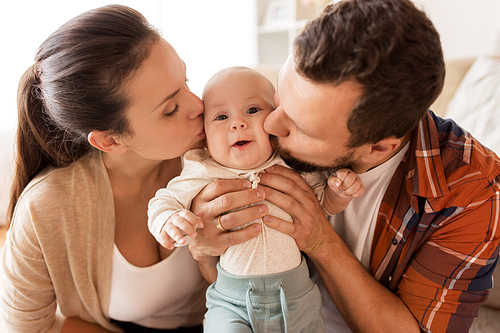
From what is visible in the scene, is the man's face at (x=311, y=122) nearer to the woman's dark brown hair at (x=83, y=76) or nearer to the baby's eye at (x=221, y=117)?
the baby's eye at (x=221, y=117)

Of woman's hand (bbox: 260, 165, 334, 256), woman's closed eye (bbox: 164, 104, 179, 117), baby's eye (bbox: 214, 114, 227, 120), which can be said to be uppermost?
woman's closed eye (bbox: 164, 104, 179, 117)

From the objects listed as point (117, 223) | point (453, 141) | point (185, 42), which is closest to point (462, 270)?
point (453, 141)

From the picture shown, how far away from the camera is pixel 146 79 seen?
3.49 feet

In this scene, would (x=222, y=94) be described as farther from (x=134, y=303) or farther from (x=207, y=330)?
(x=134, y=303)

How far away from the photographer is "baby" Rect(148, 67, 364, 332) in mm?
1047

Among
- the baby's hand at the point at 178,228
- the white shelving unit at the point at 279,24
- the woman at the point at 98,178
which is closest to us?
the baby's hand at the point at 178,228

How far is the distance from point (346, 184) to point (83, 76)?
2.75 feet

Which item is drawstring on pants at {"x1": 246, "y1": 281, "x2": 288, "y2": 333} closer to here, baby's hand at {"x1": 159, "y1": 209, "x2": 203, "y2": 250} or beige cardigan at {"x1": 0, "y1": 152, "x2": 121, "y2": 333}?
baby's hand at {"x1": 159, "y1": 209, "x2": 203, "y2": 250}

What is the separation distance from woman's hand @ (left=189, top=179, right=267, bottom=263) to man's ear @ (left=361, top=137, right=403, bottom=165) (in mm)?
341

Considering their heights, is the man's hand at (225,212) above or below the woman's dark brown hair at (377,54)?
below

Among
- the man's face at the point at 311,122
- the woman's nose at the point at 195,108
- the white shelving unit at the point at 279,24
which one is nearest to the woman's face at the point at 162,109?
the woman's nose at the point at 195,108

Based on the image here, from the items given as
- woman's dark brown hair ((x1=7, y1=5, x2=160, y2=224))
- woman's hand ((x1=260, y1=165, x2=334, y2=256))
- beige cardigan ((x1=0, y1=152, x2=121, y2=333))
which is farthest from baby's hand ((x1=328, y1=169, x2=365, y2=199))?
beige cardigan ((x1=0, y1=152, x2=121, y2=333))

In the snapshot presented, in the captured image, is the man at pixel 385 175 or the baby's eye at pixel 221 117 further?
the baby's eye at pixel 221 117

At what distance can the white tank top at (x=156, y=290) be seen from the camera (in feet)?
4.38
